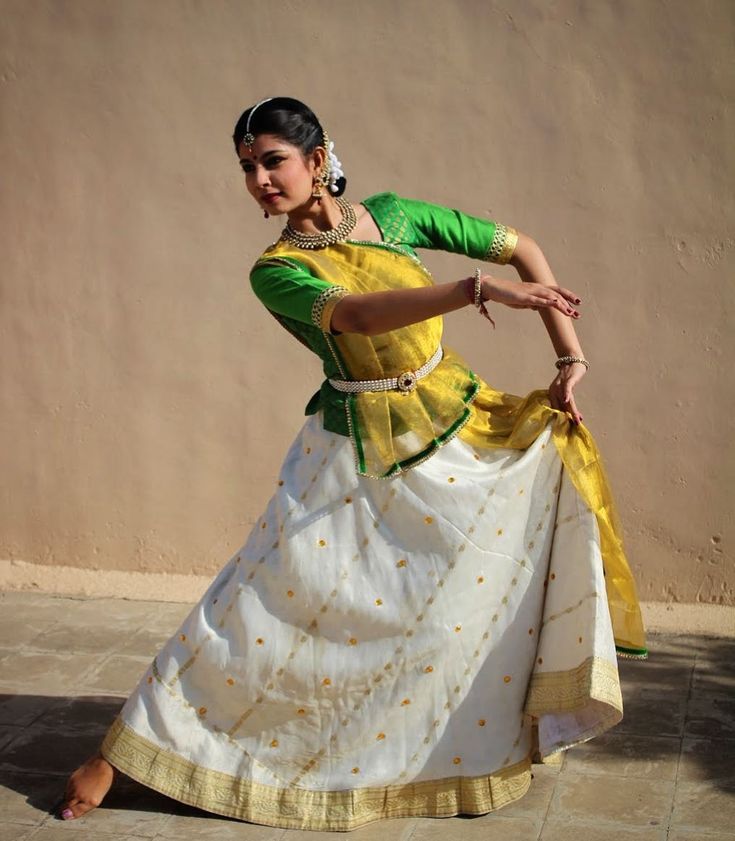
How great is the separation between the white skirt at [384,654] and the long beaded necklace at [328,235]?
475mm

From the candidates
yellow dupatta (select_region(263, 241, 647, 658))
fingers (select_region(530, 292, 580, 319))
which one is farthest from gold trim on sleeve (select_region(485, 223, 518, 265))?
fingers (select_region(530, 292, 580, 319))

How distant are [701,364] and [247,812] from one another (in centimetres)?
237

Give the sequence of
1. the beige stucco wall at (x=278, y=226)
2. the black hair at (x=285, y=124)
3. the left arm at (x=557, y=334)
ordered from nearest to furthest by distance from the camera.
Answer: the black hair at (x=285, y=124) < the left arm at (x=557, y=334) < the beige stucco wall at (x=278, y=226)

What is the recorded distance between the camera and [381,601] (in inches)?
137

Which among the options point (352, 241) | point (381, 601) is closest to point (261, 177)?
point (352, 241)

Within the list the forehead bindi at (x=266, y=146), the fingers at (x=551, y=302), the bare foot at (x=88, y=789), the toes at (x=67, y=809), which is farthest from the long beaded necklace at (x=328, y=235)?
the toes at (x=67, y=809)

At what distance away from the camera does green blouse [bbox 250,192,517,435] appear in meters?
3.32

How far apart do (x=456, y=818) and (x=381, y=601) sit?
23.0 inches

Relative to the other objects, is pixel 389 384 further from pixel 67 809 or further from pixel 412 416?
pixel 67 809

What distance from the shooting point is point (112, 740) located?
359cm

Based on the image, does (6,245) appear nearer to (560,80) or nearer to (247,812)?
(560,80)

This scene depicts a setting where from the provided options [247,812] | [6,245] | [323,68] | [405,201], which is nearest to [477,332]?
[323,68]

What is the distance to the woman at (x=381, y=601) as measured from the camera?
3.49m

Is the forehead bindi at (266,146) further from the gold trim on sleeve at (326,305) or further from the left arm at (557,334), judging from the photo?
the left arm at (557,334)
